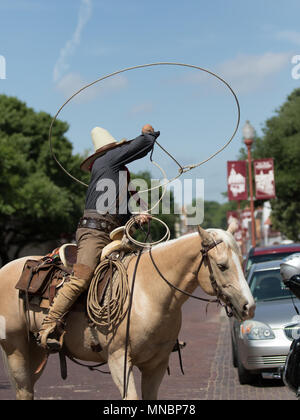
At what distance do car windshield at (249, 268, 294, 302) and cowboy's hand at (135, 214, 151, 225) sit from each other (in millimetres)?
5639

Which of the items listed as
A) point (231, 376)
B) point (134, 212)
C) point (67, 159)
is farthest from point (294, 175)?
point (134, 212)

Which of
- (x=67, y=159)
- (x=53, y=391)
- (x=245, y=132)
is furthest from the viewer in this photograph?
(x=67, y=159)

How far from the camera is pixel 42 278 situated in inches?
233

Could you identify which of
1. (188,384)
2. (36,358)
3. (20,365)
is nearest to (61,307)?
(20,365)

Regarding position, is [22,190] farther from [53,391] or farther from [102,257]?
[102,257]

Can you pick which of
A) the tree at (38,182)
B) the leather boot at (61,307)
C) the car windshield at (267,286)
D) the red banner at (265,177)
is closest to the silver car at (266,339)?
the car windshield at (267,286)

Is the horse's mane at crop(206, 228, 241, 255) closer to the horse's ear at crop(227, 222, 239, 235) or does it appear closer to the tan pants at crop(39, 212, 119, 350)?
the horse's ear at crop(227, 222, 239, 235)

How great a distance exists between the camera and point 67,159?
5031 cm

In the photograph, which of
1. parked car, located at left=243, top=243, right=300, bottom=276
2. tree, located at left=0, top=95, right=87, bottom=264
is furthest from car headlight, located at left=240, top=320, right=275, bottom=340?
tree, located at left=0, top=95, right=87, bottom=264

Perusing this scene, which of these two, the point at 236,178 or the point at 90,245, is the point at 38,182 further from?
the point at 90,245

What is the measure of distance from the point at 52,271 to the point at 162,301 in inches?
46.4

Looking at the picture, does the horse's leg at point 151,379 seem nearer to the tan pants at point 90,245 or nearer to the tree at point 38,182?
the tan pants at point 90,245

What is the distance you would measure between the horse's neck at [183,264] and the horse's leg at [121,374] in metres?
0.68
